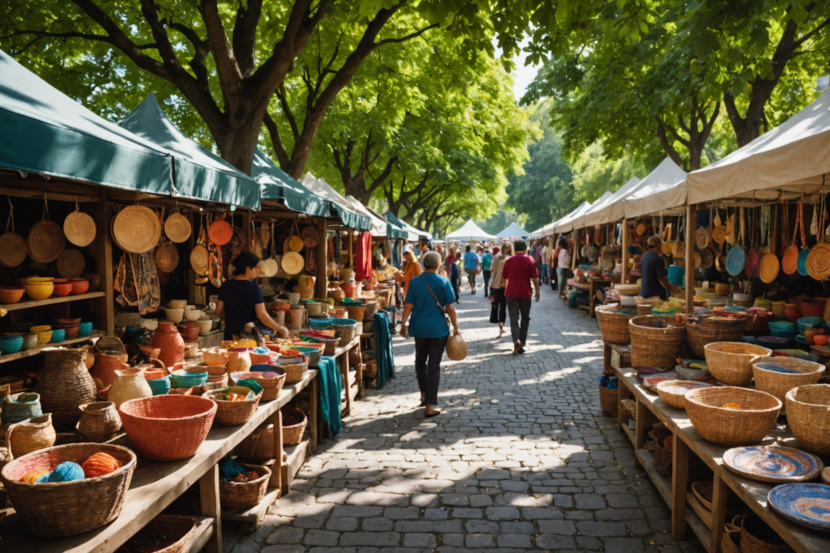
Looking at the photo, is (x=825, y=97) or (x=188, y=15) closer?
(x=825, y=97)

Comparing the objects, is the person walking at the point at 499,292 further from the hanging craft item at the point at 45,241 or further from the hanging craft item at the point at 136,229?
the hanging craft item at the point at 45,241

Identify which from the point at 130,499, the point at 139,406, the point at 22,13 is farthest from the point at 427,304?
the point at 22,13

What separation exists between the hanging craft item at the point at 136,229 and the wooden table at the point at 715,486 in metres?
4.56

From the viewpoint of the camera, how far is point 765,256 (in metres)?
6.60

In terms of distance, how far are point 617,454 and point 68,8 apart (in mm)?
10154

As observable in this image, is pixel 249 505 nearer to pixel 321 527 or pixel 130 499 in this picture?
pixel 321 527

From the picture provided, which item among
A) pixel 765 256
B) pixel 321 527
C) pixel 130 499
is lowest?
pixel 321 527

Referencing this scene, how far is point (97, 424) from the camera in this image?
119 inches

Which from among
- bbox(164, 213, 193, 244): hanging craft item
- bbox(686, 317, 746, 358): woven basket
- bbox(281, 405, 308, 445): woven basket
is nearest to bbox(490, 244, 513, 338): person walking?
bbox(686, 317, 746, 358): woven basket

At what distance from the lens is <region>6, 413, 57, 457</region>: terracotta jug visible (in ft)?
8.95

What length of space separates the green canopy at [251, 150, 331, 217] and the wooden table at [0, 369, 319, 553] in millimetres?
3041

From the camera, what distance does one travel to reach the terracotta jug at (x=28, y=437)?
2729mm

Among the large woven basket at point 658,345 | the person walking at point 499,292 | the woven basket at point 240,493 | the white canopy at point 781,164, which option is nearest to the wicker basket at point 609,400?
the large woven basket at point 658,345

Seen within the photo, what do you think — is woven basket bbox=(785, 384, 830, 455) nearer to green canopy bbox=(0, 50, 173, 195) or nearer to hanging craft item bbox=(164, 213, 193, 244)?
green canopy bbox=(0, 50, 173, 195)
